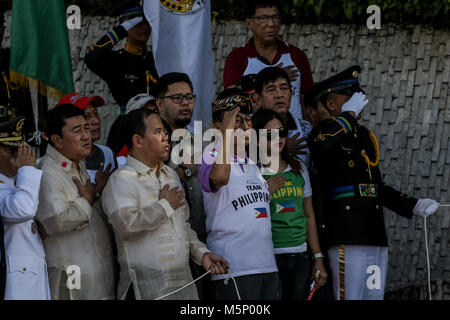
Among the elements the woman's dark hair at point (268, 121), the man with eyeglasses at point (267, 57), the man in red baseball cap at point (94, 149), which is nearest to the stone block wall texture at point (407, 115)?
Answer: the man with eyeglasses at point (267, 57)

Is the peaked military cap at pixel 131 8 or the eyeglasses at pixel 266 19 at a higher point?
the peaked military cap at pixel 131 8

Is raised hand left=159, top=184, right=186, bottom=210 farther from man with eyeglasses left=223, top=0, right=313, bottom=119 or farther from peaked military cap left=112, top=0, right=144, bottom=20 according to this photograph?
peaked military cap left=112, top=0, right=144, bottom=20

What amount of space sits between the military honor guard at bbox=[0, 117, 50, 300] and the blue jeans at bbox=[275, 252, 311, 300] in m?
1.53

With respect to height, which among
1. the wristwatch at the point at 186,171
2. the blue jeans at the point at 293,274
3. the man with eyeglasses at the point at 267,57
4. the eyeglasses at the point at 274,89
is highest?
the man with eyeglasses at the point at 267,57

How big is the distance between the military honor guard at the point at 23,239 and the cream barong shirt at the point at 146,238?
0.43 metres

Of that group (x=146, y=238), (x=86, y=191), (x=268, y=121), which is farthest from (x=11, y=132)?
(x=268, y=121)

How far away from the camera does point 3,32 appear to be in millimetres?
7895

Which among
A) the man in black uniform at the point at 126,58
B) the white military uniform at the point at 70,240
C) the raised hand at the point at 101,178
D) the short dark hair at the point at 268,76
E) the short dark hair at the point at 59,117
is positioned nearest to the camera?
the white military uniform at the point at 70,240

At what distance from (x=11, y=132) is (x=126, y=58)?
6.36 feet

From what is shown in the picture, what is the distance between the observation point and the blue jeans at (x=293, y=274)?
4.86 metres

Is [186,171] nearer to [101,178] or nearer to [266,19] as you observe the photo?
[101,178]

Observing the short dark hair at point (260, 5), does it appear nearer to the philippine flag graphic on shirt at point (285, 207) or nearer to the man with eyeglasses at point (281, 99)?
the man with eyeglasses at point (281, 99)
